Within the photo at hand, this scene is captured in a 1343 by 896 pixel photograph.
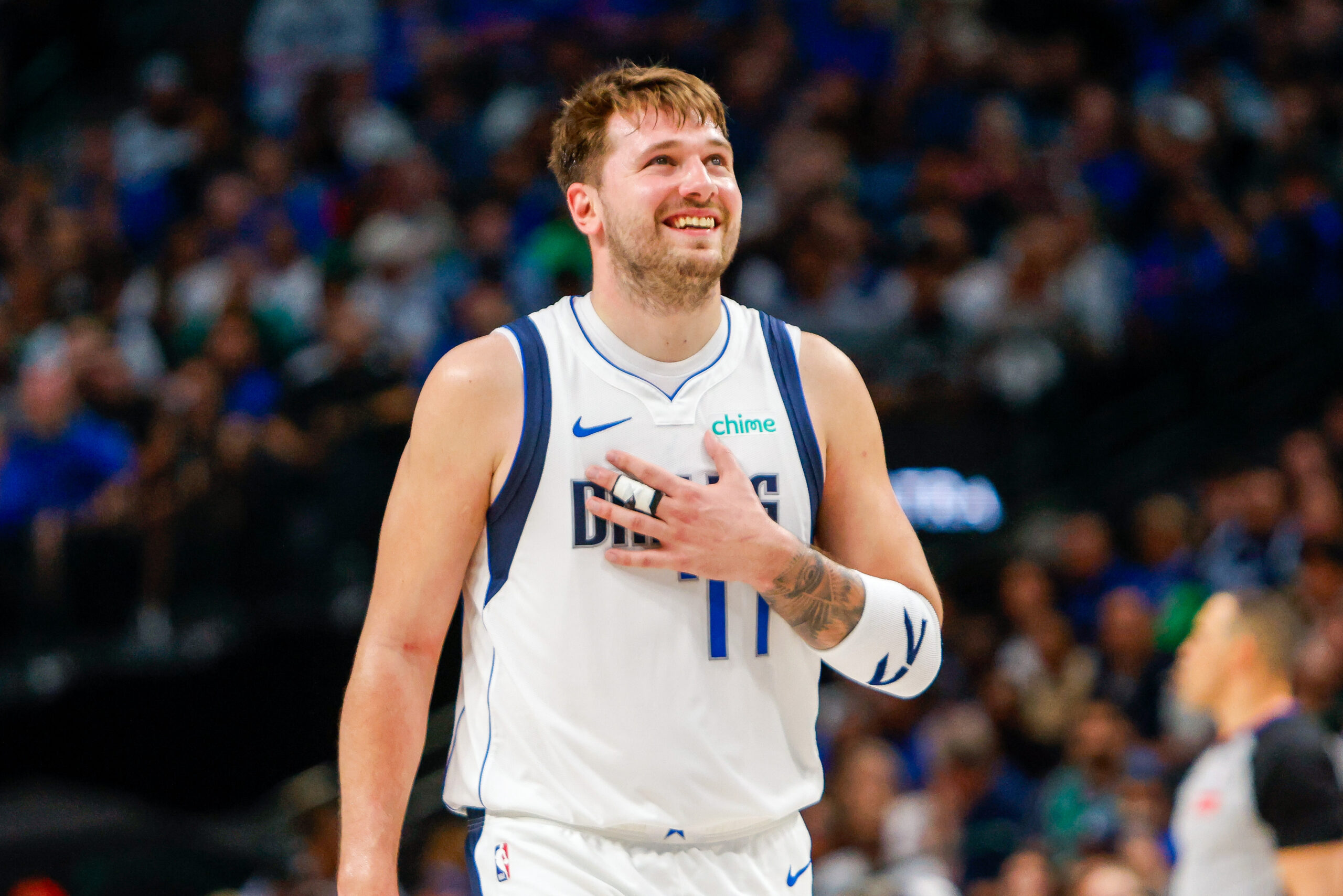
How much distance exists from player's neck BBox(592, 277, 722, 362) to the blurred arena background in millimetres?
4141

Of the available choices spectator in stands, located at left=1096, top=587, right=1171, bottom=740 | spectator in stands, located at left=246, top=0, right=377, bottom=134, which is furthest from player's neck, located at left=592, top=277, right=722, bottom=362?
spectator in stands, located at left=246, top=0, right=377, bottom=134

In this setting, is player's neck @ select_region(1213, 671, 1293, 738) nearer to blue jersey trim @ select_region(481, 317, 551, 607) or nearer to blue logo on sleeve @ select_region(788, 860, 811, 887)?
blue logo on sleeve @ select_region(788, 860, 811, 887)

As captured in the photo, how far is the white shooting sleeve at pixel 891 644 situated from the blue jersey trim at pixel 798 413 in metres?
0.22

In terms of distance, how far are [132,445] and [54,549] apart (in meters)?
0.73

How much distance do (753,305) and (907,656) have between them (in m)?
6.99

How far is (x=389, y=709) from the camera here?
9.83ft

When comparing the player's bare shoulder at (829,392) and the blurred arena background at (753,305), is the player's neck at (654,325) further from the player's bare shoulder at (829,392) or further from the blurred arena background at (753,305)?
the blurred arena background at (753,305)

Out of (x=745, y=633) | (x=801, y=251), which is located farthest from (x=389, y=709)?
(x=801, y=251)

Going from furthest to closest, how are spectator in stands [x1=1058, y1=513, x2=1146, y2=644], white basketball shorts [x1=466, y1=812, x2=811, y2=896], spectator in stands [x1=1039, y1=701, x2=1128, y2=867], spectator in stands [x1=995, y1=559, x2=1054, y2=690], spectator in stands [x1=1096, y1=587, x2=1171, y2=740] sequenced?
spectator in stands [x1=1058, y1=513, x2=1146, y2=644] < spectator in stands [x1=995, y1=559, x2=1054, y2=690] < spectator in stands [x1=1096, y1=587, x2=1171, y2=740] < spectator in stands [x1=1039, y1=701, x2=1128, y2=867] < white basketball shorts [x1=466, y1=812, x2=811, y2=896]

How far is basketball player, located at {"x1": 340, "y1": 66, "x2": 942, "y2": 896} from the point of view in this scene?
294 centimetres

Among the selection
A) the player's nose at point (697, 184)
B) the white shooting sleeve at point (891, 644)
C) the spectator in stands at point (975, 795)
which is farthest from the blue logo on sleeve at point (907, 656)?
the spectator in stands at point (975, 795)

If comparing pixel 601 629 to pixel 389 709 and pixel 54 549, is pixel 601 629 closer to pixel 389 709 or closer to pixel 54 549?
pixel 389 709

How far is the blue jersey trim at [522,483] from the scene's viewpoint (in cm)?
304

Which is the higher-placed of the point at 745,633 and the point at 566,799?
the point at 745,633
